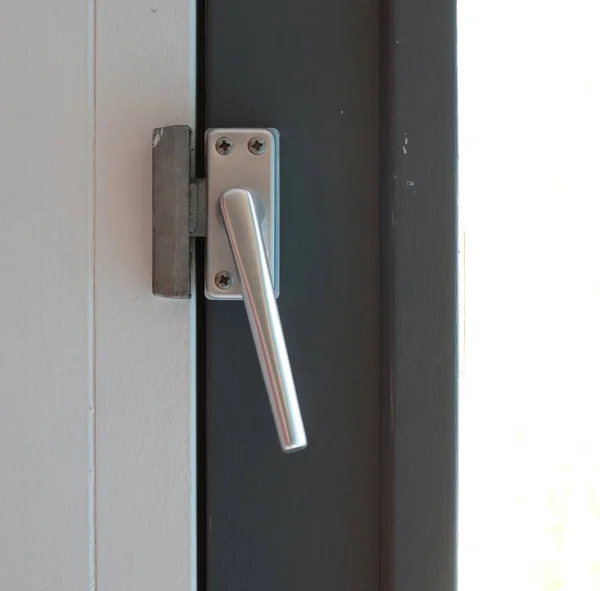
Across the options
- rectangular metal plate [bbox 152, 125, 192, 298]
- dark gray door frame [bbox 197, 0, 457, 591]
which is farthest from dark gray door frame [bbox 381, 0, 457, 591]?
rectangular metal plate [bbox 152, 125, 192, 298]

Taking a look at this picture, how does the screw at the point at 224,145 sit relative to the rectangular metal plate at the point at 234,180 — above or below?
above

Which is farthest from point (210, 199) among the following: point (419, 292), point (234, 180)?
point (419, 292)

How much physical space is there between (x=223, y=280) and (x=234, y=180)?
5cm

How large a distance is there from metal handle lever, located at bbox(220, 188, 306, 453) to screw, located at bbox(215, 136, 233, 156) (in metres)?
0.03

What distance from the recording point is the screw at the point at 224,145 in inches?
11.8

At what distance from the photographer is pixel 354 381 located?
1.04 ft

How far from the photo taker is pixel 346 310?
1.04 feet

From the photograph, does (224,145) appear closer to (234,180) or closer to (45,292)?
(234,180)

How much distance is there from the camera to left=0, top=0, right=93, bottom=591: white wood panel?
31 cm
